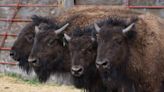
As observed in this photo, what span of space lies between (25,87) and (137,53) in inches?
202

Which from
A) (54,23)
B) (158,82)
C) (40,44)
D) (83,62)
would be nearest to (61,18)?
(54,23)

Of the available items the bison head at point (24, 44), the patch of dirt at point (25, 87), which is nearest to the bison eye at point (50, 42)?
the bison head at point (24, 44)

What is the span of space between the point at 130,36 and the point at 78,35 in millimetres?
1056

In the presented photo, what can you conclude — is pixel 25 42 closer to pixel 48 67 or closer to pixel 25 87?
pixel 48 67

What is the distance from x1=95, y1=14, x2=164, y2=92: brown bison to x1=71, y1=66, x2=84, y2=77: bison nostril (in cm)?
55

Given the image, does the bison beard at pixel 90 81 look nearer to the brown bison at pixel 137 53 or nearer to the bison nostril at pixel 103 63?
the brown bison at pixel 137 53

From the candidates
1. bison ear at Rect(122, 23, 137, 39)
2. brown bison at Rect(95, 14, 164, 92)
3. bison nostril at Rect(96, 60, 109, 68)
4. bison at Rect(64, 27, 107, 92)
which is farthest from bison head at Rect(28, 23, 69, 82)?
bison nostril at Rect(96, 60, 109, 68)

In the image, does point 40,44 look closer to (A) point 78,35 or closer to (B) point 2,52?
(A) point 78,35

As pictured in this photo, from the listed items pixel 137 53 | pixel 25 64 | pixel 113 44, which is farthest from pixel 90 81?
pixel 25 64

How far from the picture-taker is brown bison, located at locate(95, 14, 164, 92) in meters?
9.00

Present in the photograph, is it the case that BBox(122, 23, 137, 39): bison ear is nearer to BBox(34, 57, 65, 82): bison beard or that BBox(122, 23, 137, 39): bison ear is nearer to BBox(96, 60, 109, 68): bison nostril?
BBox(96, 60, 109, 68): bison nostril

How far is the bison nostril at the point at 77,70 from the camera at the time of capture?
929 cm

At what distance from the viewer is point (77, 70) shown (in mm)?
9305

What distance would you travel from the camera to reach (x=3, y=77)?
15.0 m
